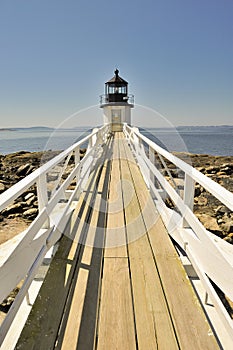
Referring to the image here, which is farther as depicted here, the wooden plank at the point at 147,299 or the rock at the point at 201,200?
the rock at the point at 201,200

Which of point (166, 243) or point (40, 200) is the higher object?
point (40, 200)

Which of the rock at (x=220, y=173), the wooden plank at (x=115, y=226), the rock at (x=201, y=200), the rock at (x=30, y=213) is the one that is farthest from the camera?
the rock at (x=220, y=173)

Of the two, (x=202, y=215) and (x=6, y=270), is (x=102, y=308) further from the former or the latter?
(x=202, y=215)

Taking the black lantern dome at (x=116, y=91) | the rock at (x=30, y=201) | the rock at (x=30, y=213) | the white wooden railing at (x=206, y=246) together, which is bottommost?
the rock at (x=30, y=213)

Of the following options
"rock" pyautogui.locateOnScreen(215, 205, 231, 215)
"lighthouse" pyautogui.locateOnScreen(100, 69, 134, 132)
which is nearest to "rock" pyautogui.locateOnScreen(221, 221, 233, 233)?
"rock" pyautogui.locateOnScreen(215, 205, 231, 215)

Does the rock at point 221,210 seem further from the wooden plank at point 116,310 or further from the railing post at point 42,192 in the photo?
the railing post at point 42,192

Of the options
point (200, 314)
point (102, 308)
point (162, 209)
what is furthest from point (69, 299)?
point (162, 209)

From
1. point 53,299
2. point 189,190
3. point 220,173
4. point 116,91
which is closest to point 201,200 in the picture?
point 189,190

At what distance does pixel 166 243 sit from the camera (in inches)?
94.2

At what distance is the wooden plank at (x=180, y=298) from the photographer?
4.65 feet

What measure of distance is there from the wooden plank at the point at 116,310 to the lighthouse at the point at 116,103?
15805 millimetres

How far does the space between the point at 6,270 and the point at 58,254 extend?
0.93 meters

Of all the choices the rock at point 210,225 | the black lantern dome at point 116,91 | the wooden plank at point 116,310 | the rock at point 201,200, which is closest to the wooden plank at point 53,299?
the wooden plank at point 116,310

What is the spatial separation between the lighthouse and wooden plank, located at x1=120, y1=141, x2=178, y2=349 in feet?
50.0
